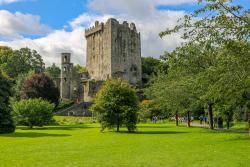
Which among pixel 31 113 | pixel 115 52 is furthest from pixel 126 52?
pixel 31 113

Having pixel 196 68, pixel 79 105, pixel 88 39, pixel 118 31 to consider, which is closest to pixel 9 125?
pixel 196 68

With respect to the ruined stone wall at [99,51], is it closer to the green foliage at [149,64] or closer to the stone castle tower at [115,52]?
the stone castle tower at [115,52]

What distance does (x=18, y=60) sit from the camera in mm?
105938

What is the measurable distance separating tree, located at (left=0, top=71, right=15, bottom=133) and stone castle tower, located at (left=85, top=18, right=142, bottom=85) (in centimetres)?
6096

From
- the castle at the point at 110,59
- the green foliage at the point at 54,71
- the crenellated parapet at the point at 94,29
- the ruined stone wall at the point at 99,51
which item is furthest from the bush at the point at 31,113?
the green foliage at the point at 54,71

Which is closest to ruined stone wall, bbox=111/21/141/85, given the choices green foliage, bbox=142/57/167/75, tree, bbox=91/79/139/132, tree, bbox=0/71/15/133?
green foliage, bbox=142/57/167/75

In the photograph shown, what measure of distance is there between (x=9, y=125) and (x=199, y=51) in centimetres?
1639

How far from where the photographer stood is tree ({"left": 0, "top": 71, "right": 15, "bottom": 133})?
3284 cm

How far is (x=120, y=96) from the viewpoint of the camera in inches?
1380

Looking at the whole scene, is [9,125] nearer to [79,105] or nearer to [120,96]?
[120,96]

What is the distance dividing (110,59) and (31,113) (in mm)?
53833

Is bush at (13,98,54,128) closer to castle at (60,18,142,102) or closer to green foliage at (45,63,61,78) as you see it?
castle at (60,18,142,102)

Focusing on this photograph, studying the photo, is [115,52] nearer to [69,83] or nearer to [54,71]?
[69,83]

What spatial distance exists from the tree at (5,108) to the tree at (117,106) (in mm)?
7085
